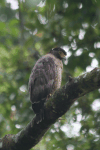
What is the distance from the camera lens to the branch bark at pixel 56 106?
224 centimetres

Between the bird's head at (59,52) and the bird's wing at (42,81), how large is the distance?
68cm

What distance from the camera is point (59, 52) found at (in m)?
4.36

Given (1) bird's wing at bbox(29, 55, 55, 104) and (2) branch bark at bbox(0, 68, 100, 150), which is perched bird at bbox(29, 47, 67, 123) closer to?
(1) bird's wing at bbox(29, 55, 55, 104)

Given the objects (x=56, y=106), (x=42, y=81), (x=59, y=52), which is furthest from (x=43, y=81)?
(x=59, y=52)

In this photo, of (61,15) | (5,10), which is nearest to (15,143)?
(5,10)

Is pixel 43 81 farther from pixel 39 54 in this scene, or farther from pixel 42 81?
pixel 39 54

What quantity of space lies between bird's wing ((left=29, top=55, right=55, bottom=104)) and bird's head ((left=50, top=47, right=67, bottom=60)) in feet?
2.22

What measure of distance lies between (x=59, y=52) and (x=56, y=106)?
206cm

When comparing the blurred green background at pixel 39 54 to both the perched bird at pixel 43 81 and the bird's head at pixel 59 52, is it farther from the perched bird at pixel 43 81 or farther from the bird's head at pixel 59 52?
the perched bird at pixel 43 81

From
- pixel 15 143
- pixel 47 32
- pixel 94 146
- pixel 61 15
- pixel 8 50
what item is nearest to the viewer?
pixel 15 143

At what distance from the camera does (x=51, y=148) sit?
3627 millimetres

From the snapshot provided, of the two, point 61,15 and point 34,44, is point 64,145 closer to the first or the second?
point 34,44

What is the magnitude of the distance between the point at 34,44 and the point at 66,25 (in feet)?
2.67

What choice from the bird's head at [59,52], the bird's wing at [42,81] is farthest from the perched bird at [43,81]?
the bird's head at [59,52]
